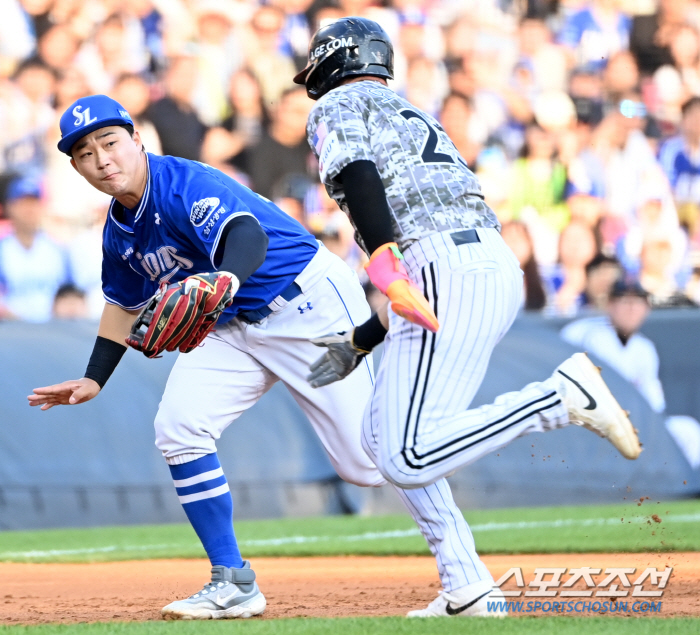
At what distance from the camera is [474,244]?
11.0 feet

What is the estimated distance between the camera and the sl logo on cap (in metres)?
3.71

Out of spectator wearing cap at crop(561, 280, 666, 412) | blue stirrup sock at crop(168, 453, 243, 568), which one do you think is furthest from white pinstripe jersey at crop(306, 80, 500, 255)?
spectator wearing cap at crop(561, 280, 666, 412)

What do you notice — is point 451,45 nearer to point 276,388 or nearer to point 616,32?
point 616,32

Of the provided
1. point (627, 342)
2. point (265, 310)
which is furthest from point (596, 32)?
point (265, 310)

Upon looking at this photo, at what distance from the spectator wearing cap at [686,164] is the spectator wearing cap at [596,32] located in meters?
1.07

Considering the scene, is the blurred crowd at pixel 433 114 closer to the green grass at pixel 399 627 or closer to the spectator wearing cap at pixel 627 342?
the spectator wearing cap at pixel 627 342

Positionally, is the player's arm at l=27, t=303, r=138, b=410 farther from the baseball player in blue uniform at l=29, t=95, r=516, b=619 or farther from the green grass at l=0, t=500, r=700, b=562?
the green grass at l=0, t=500, r=700, b=562

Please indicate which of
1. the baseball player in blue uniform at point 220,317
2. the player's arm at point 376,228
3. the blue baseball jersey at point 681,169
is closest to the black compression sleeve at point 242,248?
the baseball player in blue uniform at point 220,317

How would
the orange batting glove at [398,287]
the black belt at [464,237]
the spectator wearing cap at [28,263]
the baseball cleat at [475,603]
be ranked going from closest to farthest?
the orange batting glove at [398,287] → the black belt at [464,237] → the baseball cleat at [475,603] → the spectator wearing cap at [28,263]

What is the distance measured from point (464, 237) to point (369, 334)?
0.44 meters

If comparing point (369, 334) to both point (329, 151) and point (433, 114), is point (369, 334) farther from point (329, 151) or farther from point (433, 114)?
point (433, 114)

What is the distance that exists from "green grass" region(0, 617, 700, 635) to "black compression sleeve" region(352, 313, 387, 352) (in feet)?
2.87

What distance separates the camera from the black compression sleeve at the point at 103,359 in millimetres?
4250

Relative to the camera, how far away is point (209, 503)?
13.0ft
